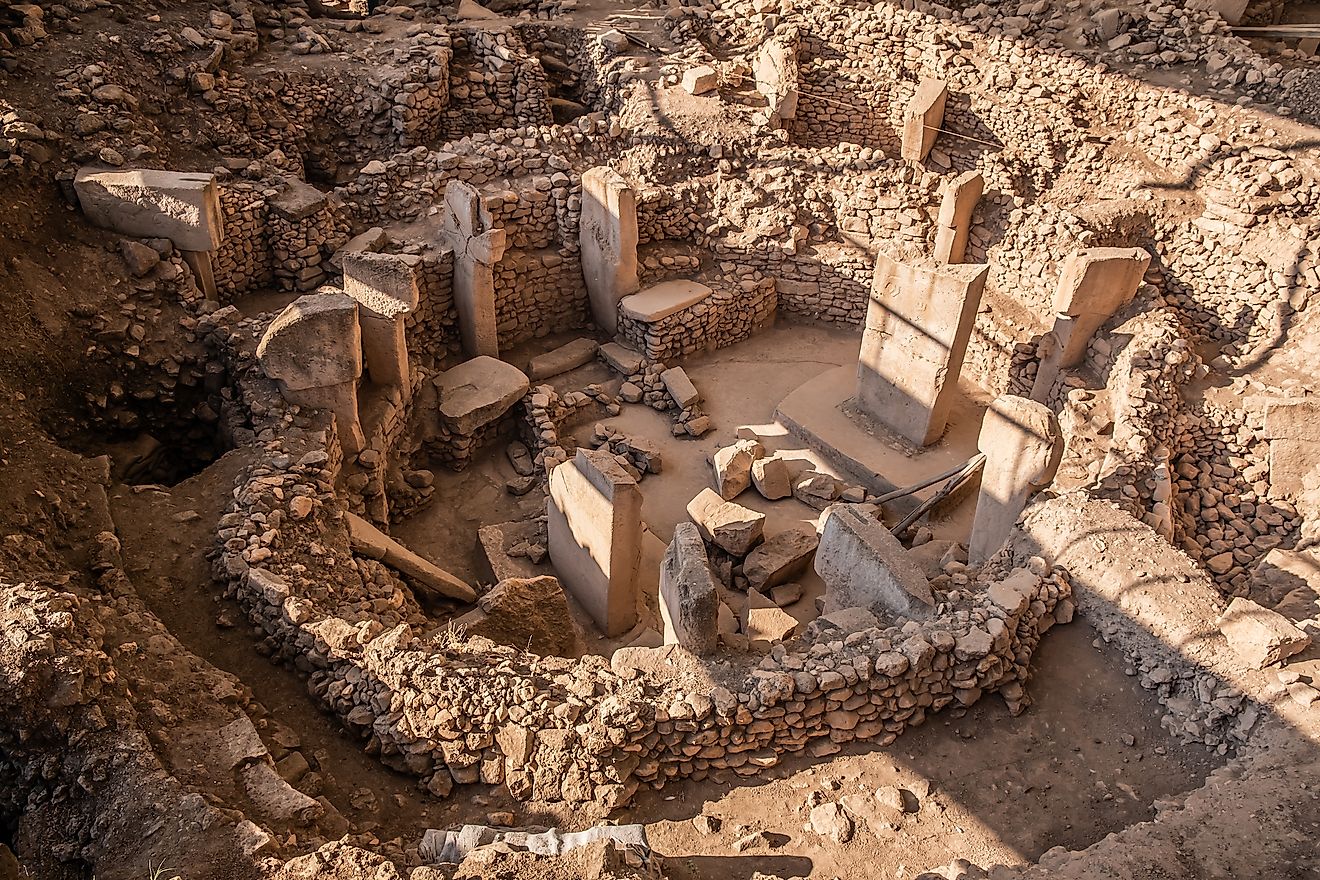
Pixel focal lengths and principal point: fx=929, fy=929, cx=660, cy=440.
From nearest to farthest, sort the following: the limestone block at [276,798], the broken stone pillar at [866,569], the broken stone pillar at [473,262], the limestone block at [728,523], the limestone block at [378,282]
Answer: the limestone block at [276,798] → the broken stone pillar at [866,569] → the limestone block at [728,523] → the limestone block at [378,282] → the broken stone pillar at [473,262]

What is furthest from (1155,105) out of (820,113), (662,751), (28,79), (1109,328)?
(28,79)

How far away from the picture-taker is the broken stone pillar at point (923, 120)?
10.9m

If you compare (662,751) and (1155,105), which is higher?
(1155,105)

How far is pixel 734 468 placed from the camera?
8.45 meters

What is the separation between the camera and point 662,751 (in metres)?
5.01

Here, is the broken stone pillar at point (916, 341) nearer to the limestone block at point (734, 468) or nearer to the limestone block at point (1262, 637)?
the limestone block at point (734, 468)

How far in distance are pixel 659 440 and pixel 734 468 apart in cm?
111

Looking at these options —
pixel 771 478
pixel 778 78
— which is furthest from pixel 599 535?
pixel 778 78

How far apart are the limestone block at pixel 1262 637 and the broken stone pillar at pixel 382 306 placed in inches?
250

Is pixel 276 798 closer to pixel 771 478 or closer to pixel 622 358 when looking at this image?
pixel 771 478

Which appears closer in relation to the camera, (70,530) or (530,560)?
(70,530)

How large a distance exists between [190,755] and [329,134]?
8808 mm

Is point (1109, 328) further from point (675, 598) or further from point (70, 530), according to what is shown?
point (70, 530)

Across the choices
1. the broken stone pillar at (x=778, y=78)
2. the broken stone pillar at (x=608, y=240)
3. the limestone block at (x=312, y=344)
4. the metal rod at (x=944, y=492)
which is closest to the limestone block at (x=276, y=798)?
the limestone block at (x=312, y=344)
